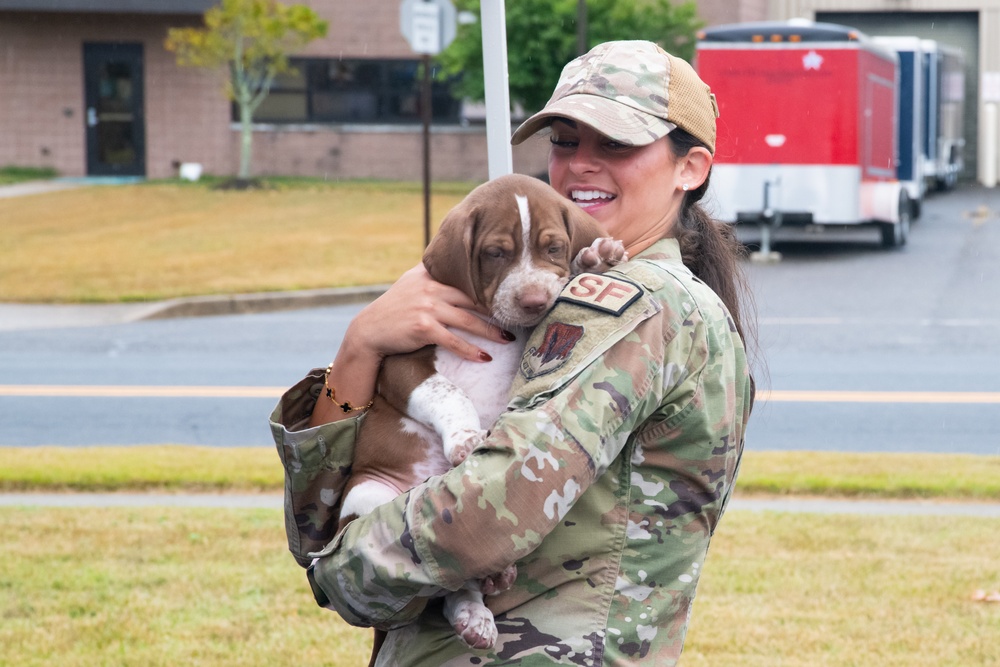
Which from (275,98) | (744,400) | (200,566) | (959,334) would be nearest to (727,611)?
(200,566)

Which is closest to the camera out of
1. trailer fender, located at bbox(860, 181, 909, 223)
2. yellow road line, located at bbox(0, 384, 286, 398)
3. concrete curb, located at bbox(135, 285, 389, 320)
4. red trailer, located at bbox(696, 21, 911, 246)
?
yellow road line, located at bbox(0, 384, 286, 398)

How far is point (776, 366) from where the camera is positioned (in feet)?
40.0

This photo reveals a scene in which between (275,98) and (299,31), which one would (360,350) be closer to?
(299,31)

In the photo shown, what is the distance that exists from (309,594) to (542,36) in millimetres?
23096

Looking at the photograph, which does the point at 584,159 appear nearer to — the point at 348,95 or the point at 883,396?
the point at 883,396

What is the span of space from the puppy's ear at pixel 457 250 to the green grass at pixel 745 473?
17.0 feet

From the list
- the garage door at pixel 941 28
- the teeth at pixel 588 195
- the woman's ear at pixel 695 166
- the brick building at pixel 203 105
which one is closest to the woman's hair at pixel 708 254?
the woman's ear at pixel 695 166

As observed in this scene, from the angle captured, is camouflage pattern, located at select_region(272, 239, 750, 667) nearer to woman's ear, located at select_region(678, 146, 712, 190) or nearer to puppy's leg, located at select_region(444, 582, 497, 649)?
puppy's leg, located at select_region(444, 582, 497, 649)

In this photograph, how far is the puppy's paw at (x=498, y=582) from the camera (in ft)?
7.20

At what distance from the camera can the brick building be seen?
109ft

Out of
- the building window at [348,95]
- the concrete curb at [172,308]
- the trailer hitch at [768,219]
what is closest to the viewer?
the concrete curb at [172,308]

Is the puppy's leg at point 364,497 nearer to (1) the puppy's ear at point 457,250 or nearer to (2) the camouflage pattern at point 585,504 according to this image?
(2) the camouflage pattern at point 585,504

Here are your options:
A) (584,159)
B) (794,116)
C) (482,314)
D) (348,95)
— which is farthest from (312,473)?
(348,95)

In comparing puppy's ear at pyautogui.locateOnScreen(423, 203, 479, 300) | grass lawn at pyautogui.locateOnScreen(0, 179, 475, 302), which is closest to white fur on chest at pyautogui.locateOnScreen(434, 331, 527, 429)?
puppy's ear at pyautogui.locateOnScreen(423, 203, 479, 300)
